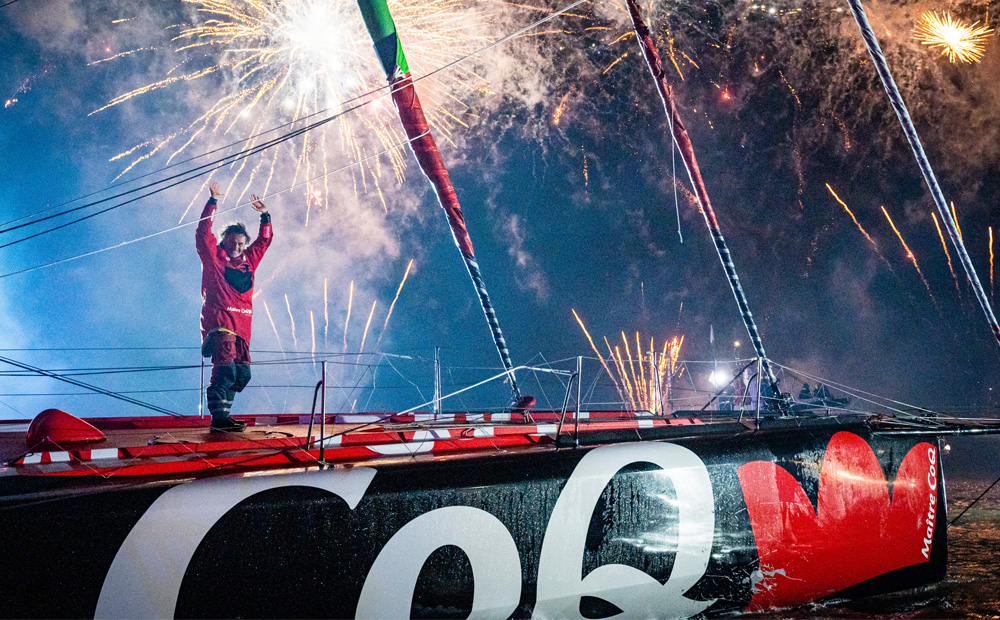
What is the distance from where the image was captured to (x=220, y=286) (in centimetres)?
459

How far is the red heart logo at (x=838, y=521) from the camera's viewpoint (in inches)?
170

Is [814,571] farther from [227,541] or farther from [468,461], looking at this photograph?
[227,541]

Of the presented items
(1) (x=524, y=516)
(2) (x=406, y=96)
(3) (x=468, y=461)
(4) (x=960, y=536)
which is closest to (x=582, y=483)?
(1) (x=524, y=516)

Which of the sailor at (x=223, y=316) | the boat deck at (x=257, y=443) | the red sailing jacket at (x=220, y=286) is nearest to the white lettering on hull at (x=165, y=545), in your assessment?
the boat deck at (x=257, y=443)

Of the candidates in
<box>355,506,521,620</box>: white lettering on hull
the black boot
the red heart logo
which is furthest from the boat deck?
the red heart logo

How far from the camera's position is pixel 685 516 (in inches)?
159

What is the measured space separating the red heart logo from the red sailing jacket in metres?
4.31

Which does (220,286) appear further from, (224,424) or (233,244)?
(224,424)

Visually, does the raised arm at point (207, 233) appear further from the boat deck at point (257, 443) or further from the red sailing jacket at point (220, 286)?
the boat deck at point (257, 443)

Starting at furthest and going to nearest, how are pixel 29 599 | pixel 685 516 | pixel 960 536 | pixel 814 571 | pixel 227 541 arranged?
pixel 960 536, pixel 814 571, pixel 685 516, pixel 227 541, pixel 29 599

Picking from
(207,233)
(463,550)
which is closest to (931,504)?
(463,550)

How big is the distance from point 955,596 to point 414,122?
7092mm

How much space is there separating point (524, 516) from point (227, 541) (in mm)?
1718

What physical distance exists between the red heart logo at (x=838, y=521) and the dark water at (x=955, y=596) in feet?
0.62
